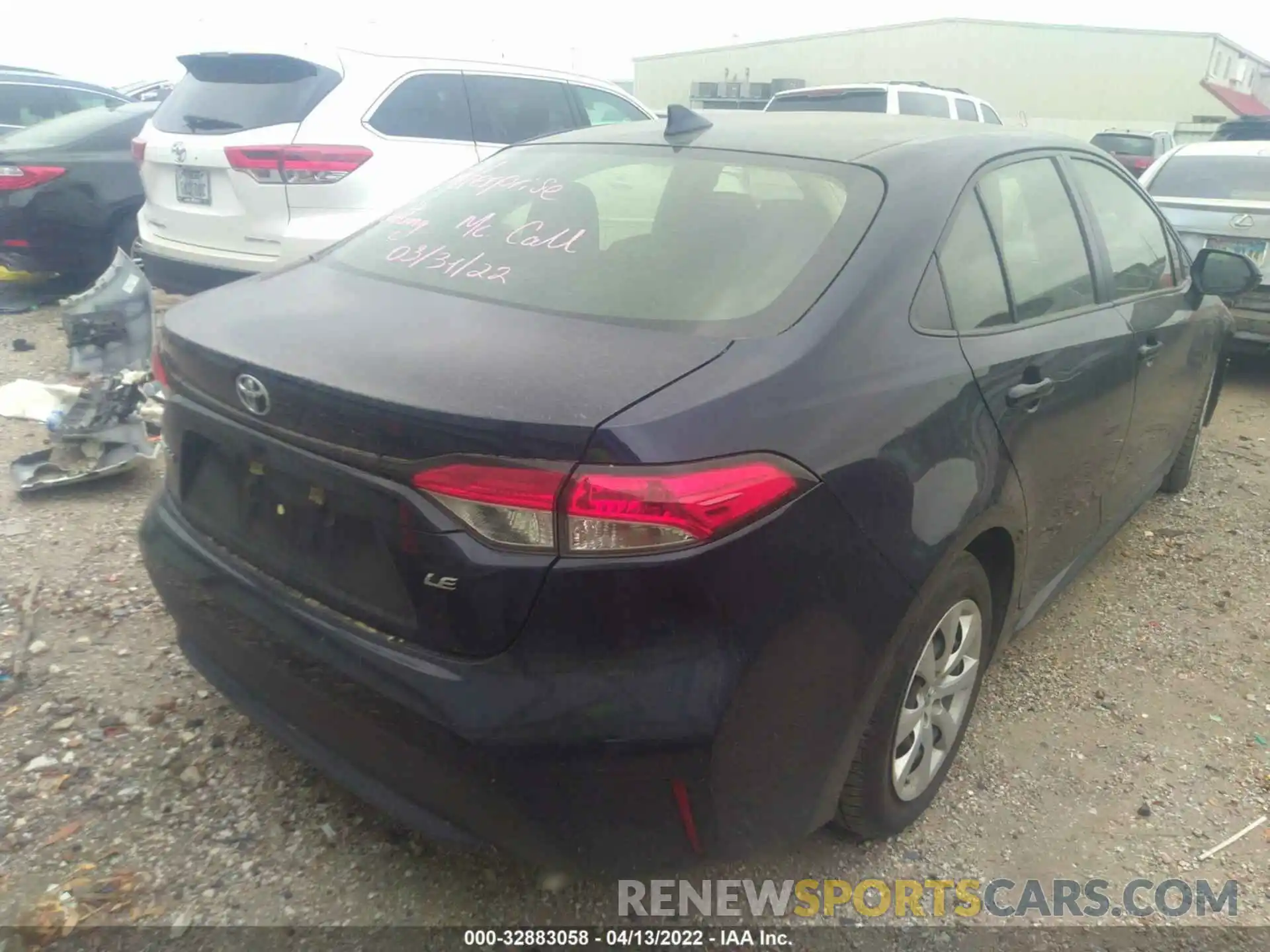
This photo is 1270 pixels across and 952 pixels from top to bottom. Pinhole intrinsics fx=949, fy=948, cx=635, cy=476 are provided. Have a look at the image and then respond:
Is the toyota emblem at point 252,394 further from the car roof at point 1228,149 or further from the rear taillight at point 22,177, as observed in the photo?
the car roof at point 1228,149

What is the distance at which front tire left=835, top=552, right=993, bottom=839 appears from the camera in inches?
79.2

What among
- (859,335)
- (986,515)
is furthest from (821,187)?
(986,515)

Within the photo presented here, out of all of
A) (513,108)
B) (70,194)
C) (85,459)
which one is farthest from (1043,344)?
(70,194)

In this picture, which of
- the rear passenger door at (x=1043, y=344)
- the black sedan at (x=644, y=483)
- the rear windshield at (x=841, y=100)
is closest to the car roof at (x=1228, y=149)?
the rear windshield at (x=841, y=100)

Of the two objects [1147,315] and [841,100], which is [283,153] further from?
[841,100]

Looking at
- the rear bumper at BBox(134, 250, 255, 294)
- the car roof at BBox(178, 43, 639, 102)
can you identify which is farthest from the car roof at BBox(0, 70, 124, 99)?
the rear bumper at BBox(134, 250, 255, 294)

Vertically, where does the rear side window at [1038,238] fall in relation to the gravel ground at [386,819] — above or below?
above

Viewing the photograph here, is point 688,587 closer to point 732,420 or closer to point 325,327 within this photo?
point 732,420

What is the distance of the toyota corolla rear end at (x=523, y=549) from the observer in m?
1.55

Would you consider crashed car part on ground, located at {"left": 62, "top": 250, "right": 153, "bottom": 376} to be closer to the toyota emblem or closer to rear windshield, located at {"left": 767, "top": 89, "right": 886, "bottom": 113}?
the toyota emblem

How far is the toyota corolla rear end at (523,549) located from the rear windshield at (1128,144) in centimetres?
1576

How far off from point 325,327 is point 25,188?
5.63m

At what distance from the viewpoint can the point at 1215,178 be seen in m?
6.56

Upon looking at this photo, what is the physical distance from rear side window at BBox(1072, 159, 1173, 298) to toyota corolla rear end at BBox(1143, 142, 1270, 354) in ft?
8.44
